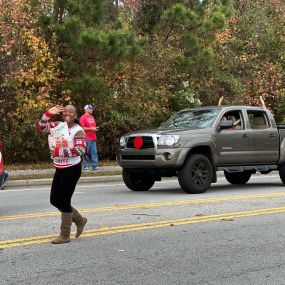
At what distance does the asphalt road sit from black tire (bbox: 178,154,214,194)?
340 mm

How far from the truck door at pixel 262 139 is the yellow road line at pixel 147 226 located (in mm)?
3432

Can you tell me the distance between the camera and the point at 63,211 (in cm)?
707

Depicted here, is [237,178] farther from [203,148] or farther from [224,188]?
[203,148]

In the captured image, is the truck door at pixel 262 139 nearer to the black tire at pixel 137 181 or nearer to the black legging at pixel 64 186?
the black tire at pixel 137 181

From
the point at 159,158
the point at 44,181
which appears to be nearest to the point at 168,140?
the point at 159,158

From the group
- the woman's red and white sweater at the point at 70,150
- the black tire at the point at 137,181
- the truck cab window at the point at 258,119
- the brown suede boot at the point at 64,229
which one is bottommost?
the black tire at the point at 137,181

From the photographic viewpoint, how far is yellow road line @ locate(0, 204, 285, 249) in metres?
7.10

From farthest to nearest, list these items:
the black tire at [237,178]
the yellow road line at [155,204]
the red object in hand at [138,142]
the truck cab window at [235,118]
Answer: the black tire at [237,178], the truck cab window at [235,118], the red object in hand at [138,142], the yellow road line at [155,204]

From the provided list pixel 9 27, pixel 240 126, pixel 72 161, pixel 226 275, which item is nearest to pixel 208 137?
pixel 240 126

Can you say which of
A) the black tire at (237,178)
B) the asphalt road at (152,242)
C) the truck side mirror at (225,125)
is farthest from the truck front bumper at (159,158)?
the black tire at (237,178)

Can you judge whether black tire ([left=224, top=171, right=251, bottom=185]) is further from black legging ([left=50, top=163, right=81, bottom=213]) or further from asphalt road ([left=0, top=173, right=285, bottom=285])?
black legging ([left=50, top=163, right=81, bottom=213])

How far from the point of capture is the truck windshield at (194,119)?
1256cm

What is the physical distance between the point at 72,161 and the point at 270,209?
406cm

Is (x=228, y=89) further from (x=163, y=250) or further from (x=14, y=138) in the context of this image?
(x=163, y=250)
